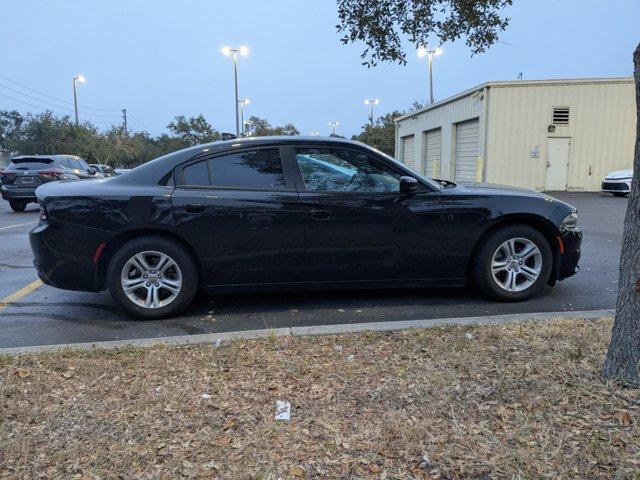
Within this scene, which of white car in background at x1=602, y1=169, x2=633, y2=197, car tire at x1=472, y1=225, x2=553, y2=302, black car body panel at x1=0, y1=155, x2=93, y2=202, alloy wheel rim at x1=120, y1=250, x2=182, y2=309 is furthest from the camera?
white car in background at x1=602, y1=169, x2=633, y2=197

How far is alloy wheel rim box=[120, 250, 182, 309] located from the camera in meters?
4.56

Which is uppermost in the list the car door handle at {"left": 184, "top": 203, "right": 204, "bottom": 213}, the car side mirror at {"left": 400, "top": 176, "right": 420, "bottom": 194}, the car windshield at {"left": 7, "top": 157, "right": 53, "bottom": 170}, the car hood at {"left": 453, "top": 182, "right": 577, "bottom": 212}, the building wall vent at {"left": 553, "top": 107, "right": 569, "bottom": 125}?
the building wall vent at {"left": 553, "top": 107, "right": 569, "bottom": 125}

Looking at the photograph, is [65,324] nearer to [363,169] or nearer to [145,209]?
[145,209]

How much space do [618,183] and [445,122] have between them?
29.9 feet

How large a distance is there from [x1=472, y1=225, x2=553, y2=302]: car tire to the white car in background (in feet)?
50.5

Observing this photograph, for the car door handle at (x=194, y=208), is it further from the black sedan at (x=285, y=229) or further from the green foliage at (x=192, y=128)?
the green foliage at (x=192, y=128)

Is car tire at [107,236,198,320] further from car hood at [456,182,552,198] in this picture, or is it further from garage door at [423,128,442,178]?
garage door at [423,128,442,178]

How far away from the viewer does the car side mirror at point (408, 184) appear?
4.72 meters

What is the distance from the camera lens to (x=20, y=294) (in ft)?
18.5

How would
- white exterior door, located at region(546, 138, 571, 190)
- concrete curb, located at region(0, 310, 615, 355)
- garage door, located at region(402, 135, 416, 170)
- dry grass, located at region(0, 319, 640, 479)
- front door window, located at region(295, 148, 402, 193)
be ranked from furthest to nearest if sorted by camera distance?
1. garage door, located at region(402, 135, 416, 170)
2. white exterior door, located at region(546, 138, 571, 190)
3. front door window, located at region(295, 148, 402, 193)
4. concrete curb, located at region(0, 310, 615, 355)
5. dry grass, located at region(0, 319, 640, 479)

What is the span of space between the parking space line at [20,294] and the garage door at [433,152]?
2320 cm

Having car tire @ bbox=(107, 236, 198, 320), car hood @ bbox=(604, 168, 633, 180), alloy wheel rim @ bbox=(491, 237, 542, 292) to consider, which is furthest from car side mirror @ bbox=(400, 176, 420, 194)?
car hood @ bbox=(604, 168, 633, 180)

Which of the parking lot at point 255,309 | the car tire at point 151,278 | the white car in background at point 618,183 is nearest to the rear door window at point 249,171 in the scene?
the car tire at point 151,278

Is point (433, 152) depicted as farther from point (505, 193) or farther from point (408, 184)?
point (408, 184)
